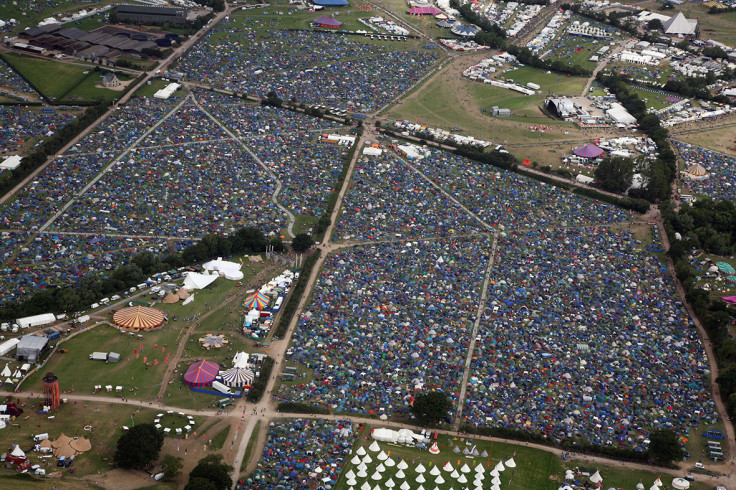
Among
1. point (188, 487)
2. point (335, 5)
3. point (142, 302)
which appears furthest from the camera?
point (335, 5)

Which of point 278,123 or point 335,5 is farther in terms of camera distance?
point 335,5

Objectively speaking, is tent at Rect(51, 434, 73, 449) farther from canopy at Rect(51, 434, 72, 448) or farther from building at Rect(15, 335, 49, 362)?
building at Rect(15, 335, 49, 362)

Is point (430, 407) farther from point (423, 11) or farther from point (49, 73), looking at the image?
point (423, 11)

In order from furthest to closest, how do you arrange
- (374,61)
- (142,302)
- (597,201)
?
(374,61) → (597,201) → (142,302)

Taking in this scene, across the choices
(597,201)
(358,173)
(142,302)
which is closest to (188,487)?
(142,302)

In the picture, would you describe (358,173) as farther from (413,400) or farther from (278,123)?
(413,400)

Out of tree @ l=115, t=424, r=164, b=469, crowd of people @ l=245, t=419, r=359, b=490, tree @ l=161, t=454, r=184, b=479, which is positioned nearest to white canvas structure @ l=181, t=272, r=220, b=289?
crowd of people @ l=245, t=419, r=359, b=490
